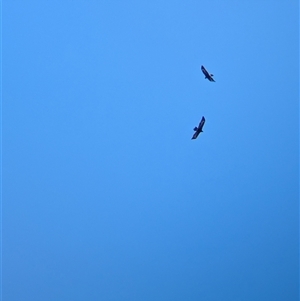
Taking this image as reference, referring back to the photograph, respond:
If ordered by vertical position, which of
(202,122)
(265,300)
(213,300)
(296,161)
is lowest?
(213,300)

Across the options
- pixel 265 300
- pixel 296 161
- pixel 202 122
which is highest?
pixel 296 161

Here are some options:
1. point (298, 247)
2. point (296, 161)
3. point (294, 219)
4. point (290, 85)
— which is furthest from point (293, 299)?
point (290, 85)

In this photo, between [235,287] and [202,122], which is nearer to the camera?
[202,122]

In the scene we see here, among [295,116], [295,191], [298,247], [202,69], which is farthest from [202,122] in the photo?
[298,247]

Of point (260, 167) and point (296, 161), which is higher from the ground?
point (296, 161)

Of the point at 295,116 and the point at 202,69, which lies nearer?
the point at 202,69

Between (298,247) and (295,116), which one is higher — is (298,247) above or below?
below

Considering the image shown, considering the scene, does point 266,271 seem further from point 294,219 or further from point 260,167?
point 260,167

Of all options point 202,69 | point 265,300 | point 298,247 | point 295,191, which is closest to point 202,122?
point 202,69

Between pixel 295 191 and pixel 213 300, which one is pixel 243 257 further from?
pixel 295 191
